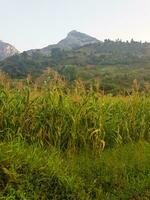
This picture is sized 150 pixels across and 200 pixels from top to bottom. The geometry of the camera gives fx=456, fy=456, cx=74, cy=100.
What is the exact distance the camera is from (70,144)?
8.08 meters

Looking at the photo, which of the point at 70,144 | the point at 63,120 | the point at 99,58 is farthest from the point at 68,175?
the point at 99,58

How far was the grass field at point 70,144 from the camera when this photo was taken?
645cm

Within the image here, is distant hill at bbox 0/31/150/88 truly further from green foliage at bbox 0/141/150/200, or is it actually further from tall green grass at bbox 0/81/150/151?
green foliage at bbox 0/141/150/200

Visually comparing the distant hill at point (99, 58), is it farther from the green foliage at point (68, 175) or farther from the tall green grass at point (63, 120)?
the green foliage at point (68, 175)

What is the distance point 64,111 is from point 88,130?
59 centimetres

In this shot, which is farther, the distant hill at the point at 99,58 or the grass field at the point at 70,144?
the distant hill at the point at 99,58

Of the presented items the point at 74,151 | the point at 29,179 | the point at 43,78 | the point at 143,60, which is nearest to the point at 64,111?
the point at 74,151

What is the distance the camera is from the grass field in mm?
6445

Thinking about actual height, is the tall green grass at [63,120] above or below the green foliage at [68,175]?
above

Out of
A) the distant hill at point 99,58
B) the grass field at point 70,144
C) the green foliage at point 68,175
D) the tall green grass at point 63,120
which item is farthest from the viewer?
the distant hill at point 99,58

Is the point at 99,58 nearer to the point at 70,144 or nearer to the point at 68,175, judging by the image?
the point at 70,144

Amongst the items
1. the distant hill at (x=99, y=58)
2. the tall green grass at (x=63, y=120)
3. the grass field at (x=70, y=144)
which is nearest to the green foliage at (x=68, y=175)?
the grass field at (x=70, y=144)

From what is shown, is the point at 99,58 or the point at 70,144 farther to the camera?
the point at 99,58

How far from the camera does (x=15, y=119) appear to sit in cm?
795
